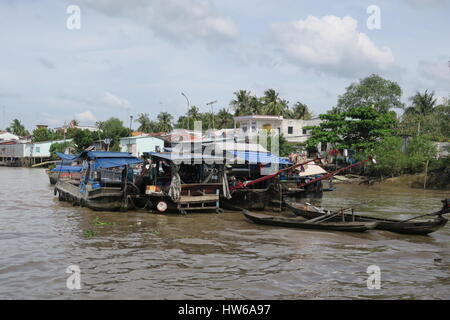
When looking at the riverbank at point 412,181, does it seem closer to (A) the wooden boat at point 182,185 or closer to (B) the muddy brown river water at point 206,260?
(B) the muddy brown river water at point 206,260

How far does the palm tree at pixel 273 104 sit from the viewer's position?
5156cm

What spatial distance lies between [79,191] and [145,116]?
57.2m

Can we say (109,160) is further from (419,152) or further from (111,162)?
(419,152)

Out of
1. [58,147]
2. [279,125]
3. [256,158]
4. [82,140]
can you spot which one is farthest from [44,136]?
[256,158]

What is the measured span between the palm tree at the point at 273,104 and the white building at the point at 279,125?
550 centimetres

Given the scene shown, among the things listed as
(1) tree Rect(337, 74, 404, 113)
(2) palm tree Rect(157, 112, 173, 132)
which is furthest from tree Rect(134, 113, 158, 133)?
(1) tree Rect(337, 74, 404, 113)

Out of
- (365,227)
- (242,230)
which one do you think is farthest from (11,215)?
(365,227)

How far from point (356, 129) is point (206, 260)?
92.8ft

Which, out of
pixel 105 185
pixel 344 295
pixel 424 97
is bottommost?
pixel 344 295

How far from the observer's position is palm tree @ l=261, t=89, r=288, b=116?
169 ft

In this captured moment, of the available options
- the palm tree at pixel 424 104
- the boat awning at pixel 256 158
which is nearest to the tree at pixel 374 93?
the palm tree at pixel 424 104

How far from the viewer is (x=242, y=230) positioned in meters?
13.2

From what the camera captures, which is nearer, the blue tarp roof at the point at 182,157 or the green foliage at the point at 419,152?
the blue tarp roof at the point at 182,157
